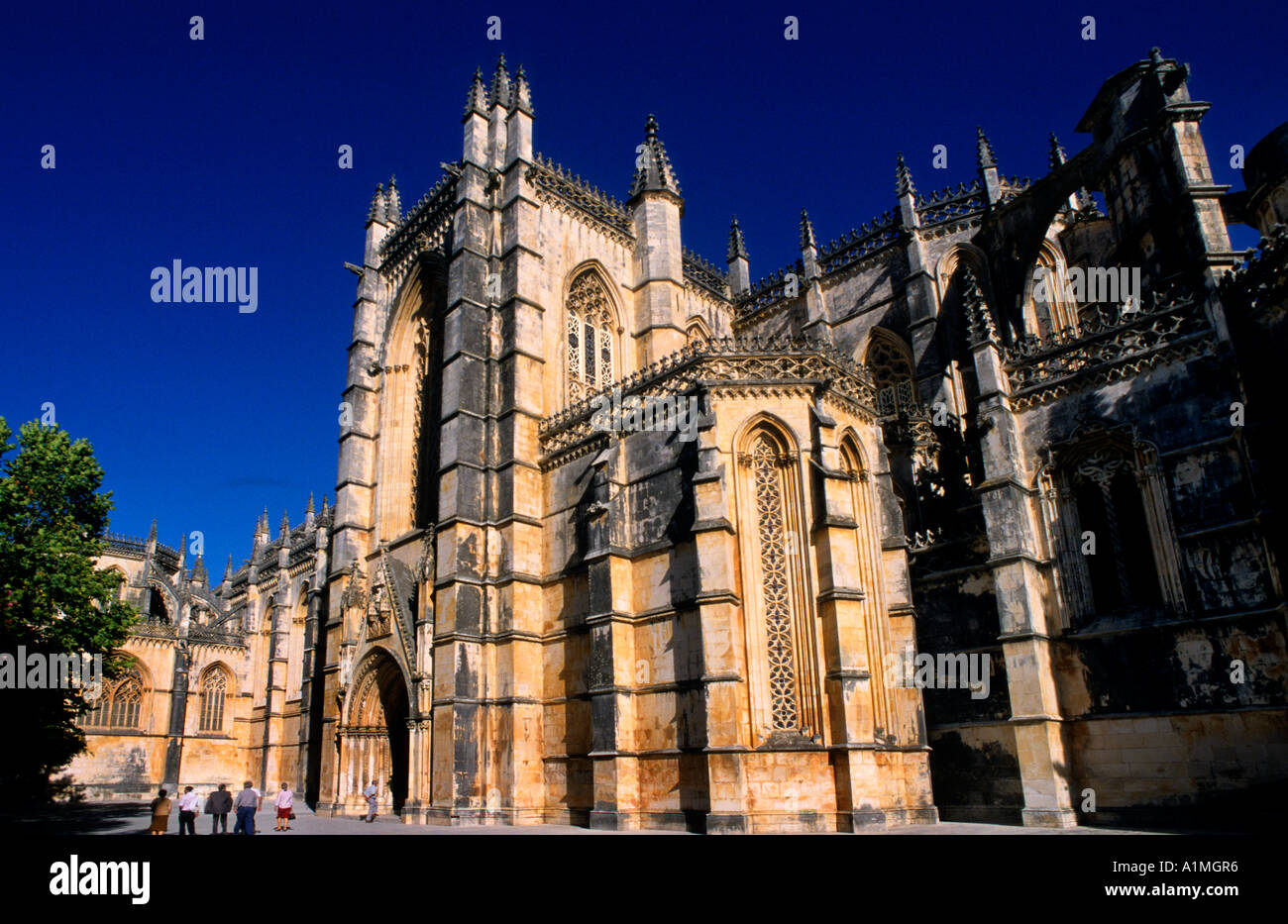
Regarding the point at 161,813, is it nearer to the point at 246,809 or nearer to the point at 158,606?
the point at 246,809

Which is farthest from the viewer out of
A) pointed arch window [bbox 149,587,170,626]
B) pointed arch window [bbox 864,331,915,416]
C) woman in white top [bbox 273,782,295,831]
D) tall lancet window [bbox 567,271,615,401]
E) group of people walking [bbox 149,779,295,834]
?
pointed arch window [bbox 149,587,170,626]

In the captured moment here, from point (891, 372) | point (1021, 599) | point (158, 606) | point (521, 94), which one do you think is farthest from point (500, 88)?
point (158, 606)

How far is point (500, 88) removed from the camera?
26312mm

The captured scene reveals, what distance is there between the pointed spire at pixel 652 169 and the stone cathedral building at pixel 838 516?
118 millimetres

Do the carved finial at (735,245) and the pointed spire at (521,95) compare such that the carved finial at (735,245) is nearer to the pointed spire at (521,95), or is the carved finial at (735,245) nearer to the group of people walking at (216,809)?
the pointed spire at (521,95)

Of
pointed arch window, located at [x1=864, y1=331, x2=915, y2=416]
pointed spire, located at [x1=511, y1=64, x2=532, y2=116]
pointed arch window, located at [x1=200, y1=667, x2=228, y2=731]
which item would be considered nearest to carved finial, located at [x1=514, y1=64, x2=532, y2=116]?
pointed spire, located at [x1=511, y1=64, x2=532, y2=116]

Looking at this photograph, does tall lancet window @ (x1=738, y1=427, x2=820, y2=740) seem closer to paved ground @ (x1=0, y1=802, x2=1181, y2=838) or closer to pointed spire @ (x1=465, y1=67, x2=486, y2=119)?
paved ground @ (x1=0, y1=802, x2=1181, y2=838)

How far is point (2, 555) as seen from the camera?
17422 mm

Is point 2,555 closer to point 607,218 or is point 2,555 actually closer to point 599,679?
point 599,679

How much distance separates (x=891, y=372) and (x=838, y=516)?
10859mm

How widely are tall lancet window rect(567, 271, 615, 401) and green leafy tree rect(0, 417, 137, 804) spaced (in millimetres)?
13131

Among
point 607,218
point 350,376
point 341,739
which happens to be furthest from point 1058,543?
point 350,376

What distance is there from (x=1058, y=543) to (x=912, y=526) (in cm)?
468

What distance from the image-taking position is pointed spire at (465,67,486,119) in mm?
26000
